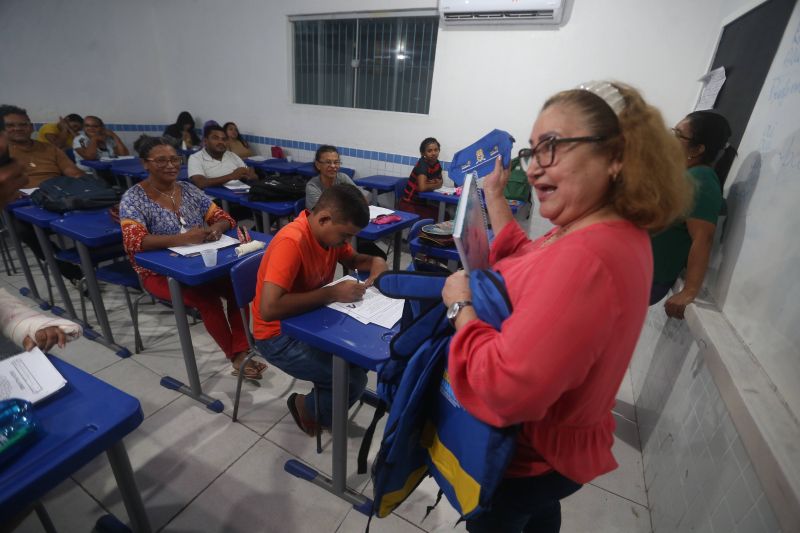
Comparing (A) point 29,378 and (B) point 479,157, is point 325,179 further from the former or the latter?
(A) point 29,378

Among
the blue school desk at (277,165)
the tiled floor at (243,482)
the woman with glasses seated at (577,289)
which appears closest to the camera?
the woman with glasses seated at (577,289)

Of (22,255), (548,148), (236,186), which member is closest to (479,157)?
(548,148)

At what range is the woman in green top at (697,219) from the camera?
5.08 ft

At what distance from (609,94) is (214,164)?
402 centimetres

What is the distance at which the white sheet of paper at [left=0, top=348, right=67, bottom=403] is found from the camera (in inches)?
32.0

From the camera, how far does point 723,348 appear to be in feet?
4.01

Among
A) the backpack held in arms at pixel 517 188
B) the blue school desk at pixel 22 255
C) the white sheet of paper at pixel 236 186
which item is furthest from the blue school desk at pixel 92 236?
the backpack held in arms at pixel 517 188

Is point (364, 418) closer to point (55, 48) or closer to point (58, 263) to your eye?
point (58, 263)

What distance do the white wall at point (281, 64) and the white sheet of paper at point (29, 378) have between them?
394 centimetres

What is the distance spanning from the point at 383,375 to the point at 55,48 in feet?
22.3

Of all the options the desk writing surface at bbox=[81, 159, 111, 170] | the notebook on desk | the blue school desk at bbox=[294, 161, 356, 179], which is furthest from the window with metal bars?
the notebook on desk

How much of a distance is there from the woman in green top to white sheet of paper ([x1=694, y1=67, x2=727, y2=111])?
841 millimetres

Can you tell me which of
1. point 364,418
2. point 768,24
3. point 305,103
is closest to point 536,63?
point 768,24

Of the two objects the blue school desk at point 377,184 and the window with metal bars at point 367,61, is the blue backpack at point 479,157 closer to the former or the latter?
the blue school desk at point 377,184
